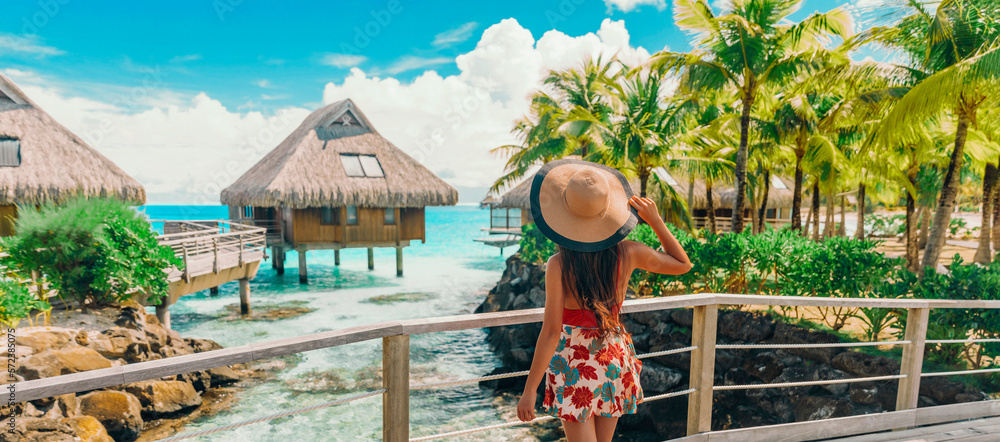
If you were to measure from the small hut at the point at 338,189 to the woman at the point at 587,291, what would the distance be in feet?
54.7

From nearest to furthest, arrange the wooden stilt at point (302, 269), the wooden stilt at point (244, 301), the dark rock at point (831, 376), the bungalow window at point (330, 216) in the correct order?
1. the dark rock at point (831, 376)
2. the wooden stilt at point (244, 301)
3. the bungalow window at point (330, 216)
4. the wooden stilt at point (302, 269)

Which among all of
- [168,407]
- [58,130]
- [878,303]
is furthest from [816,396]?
[58,130]

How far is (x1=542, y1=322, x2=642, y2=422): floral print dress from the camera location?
74.6 inches

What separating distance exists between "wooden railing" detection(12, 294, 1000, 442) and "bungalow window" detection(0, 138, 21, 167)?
15103 millimetres

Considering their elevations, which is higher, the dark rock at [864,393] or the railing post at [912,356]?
the railing post at [912,356]

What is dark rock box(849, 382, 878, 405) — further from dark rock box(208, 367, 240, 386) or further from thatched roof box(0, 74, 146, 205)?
thatched roof box(0, 74, 146, 205)

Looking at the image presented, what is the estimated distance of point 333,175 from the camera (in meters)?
18.3

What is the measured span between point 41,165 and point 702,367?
15.9 metres

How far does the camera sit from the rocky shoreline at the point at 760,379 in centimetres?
611

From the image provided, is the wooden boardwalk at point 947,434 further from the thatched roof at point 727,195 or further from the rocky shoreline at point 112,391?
the thatched roof at point 727,195

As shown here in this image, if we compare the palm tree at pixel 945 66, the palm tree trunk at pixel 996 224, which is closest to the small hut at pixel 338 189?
the palm tree at pixel 945 66

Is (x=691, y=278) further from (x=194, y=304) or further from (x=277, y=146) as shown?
(x=277, y=146)

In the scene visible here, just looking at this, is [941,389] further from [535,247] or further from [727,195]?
[727,195]

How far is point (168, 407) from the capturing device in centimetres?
774
